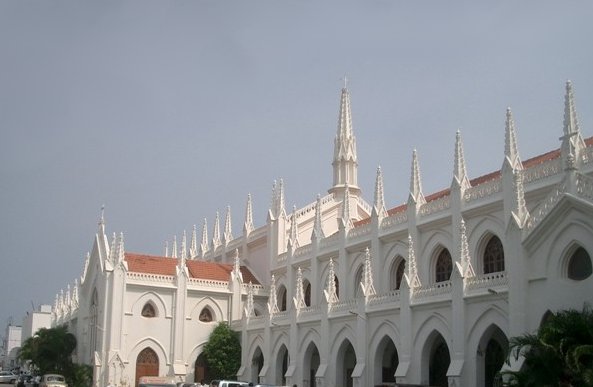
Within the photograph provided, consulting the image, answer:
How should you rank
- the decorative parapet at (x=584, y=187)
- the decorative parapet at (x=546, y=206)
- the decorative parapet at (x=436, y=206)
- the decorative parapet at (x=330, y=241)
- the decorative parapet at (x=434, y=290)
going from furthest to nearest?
the decorative parapet at (x=330, y=241) → the decorative parapet at (x=436, y=206) → the decorative parapet at (x=434, y=290) → the decorative parapet at (x=546, y=206) → the decorative parapet at (x=584, y=187)

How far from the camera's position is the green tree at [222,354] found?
50.8 m

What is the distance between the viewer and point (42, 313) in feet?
375

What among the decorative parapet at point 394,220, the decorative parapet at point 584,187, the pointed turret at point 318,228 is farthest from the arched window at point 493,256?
the pointed turret at point 318,228

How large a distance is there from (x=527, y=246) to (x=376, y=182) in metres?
17.5

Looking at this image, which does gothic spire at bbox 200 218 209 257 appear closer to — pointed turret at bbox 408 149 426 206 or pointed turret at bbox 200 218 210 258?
pointed turret at bbox 200 218 210 258

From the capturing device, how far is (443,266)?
3928 cm

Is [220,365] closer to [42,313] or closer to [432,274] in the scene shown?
[432,274]

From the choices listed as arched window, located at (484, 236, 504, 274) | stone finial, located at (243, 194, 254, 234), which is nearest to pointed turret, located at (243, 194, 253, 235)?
stone finial, located at (243, 194, 254, 234)

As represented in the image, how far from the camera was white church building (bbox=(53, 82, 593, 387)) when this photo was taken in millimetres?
26922

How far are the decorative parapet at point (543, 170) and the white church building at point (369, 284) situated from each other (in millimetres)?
83

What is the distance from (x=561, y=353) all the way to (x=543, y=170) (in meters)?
11.9

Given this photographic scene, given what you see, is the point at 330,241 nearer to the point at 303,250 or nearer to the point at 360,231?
the point at 303,250

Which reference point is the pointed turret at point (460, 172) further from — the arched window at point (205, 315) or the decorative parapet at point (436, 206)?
the arched window at point (205, 315)

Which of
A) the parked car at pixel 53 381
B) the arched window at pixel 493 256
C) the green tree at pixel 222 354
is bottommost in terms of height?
the parked car at pixel 53 381
